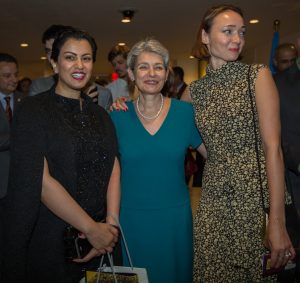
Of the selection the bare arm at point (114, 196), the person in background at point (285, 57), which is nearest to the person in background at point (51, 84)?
the bare arm at point (114, 196)

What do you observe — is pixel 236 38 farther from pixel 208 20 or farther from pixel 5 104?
pixel 5 104

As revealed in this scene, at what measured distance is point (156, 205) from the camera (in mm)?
2051

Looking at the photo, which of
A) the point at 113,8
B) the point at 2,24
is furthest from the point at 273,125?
the point at 2,24

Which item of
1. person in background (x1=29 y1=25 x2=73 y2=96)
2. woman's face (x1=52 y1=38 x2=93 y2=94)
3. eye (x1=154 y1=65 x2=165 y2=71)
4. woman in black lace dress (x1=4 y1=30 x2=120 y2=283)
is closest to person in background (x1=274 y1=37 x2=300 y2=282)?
eye (x1=154 y1=65 x2=165 y2=71)

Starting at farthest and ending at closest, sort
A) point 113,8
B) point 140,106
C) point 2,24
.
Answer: point 2,24, point 113,8, point 140,106

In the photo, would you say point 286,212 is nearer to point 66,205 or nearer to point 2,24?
point 66,205

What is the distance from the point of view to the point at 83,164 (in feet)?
5.84

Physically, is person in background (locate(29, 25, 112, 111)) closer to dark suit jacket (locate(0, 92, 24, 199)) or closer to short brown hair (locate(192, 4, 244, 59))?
dark suit jacket (locate(0, 92, 24, 199))

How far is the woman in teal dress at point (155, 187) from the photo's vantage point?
205 cm

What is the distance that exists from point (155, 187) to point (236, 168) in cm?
49

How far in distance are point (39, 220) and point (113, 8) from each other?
18.9 feet

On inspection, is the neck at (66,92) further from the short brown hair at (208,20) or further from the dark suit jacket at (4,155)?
the dark suit jacket at (4,155)

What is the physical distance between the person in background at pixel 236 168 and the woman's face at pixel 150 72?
0.32 m

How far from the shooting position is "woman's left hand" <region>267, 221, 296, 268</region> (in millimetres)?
1626
